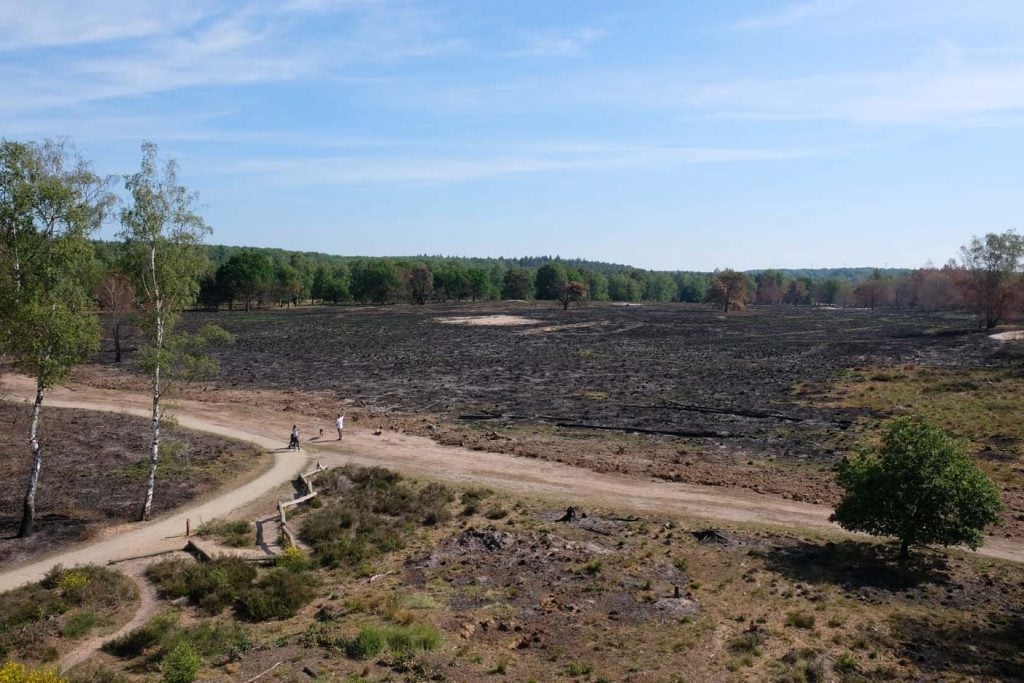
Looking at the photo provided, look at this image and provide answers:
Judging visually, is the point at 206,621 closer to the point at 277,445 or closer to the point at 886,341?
the point at 277,445

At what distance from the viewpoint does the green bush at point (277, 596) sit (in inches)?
826

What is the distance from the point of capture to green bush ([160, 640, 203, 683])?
54.0 feet

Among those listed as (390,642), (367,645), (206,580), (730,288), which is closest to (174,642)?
(206,580)

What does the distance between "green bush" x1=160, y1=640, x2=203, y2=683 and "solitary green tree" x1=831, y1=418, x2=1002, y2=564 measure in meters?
21.4

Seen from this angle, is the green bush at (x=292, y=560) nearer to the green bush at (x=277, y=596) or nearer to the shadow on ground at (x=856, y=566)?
the green bush at (x=277, y=596)

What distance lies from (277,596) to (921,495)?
69.0 ft

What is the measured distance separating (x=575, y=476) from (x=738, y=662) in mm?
17722

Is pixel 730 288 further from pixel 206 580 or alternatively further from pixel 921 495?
pixel 206 580

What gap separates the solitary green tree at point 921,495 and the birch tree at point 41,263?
92.7 ft

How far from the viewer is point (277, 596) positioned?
21719 millimetres

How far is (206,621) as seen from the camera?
67.5ft

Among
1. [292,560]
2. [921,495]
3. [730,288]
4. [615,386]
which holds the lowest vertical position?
[292,560]

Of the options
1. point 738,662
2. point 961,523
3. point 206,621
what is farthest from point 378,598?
point 961,523

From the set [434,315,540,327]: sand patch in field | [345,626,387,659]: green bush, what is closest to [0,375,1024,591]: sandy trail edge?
[345,626,387,659]: green bush
